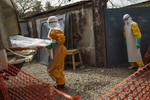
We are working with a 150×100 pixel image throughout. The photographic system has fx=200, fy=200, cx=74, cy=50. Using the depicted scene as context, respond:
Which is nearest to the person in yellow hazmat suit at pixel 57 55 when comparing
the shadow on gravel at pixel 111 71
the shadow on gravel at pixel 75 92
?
the shadow on gravel at pixel 75 92

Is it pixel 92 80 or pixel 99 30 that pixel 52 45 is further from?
pixel 99 30

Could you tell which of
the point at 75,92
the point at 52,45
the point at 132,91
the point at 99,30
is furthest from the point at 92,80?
the point at 132,91

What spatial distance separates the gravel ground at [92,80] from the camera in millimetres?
4055

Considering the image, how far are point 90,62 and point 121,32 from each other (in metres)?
1.38

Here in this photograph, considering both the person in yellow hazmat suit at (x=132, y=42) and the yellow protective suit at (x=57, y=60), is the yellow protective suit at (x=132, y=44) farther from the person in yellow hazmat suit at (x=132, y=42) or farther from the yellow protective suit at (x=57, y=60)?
the yellow protective suit at (x=57, y=60)

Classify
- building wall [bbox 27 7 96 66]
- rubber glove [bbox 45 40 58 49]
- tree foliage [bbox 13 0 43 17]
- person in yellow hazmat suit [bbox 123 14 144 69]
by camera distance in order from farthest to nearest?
tree foliage [bbox 13 0 43 17] → building wall [bbox 27 7 96 66] → person in yellow hazmat suit [bbox 123 14 144 69] → rubber glove [bbox 45 40 58 49]

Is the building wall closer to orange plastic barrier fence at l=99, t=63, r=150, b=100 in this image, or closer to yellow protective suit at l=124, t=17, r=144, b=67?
yellow protective suit at l=124, t=17, r=144, b=67

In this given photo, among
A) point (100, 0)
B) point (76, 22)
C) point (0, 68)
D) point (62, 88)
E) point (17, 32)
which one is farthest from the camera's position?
point (76, 22)

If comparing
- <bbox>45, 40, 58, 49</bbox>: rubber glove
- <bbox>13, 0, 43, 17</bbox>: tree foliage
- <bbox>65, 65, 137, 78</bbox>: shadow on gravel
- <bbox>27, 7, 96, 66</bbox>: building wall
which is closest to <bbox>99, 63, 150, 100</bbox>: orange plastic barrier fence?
<bbox>65, 65, 137, 78</bbox>: shadow on gravel

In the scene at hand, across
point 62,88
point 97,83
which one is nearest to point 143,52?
point 97,83

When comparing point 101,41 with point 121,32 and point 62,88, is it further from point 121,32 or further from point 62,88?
point 62,88

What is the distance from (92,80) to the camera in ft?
16.2

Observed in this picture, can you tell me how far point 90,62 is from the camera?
6.54 meters

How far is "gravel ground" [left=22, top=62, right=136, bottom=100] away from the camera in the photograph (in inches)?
160
